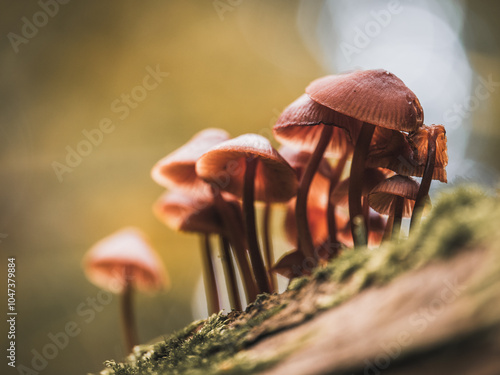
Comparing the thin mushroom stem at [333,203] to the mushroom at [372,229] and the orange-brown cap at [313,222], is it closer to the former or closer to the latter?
the mushroom at [372,229]

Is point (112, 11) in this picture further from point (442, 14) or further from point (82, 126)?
point (442, 14)

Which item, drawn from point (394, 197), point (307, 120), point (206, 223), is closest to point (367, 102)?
point (307, 120)

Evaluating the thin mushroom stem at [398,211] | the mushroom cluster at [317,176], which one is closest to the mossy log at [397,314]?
the mushroom cluster at [317,176]

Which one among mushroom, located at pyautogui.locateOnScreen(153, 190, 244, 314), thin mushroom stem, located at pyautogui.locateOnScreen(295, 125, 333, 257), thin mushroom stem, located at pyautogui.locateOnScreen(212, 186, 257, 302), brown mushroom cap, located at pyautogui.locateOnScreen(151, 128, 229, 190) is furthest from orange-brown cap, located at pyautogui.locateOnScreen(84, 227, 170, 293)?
thin mushroom stem, located at pyautogui.locateOnScreen(295, 125, 333, 257)

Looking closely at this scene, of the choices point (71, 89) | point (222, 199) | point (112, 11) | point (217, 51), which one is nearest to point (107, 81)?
point (71, 89)

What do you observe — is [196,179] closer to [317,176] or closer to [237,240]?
[237,240]

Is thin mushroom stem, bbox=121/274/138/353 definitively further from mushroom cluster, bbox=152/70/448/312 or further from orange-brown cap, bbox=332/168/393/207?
orange-brown cap, bbox=332/168/393/207
